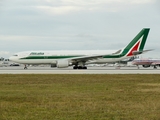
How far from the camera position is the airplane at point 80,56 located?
187 feet

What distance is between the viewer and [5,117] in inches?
406

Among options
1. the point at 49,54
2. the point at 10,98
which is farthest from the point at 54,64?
the point at 10,98

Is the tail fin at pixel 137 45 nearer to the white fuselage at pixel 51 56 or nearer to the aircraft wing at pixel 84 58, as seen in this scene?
the white fuselage at pixel 51 56

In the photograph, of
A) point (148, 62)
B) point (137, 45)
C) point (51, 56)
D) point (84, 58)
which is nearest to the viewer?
point (84, 58)

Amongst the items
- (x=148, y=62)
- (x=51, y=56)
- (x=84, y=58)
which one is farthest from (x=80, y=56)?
(x=148, y=62)

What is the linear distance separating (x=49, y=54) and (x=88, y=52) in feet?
20.4

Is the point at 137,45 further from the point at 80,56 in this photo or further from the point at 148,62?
the point at 148,62

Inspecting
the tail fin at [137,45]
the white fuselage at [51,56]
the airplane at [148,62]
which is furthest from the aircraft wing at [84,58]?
the airplane at [148,62]

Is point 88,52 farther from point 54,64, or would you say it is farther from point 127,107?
point 127,107

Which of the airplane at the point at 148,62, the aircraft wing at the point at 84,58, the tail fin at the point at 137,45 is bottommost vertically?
the airplane at the point at 148,62

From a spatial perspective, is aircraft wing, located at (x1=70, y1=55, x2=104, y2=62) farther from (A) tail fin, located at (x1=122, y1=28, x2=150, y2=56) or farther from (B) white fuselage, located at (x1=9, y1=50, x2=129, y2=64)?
(A) tail fin, located at (x1=122, y1=28, x2=150, y2=56)

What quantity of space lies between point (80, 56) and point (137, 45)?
9221 mm

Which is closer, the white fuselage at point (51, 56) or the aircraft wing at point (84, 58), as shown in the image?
the aircraft wing at point (84, 58)

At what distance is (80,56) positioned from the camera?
190 feet
